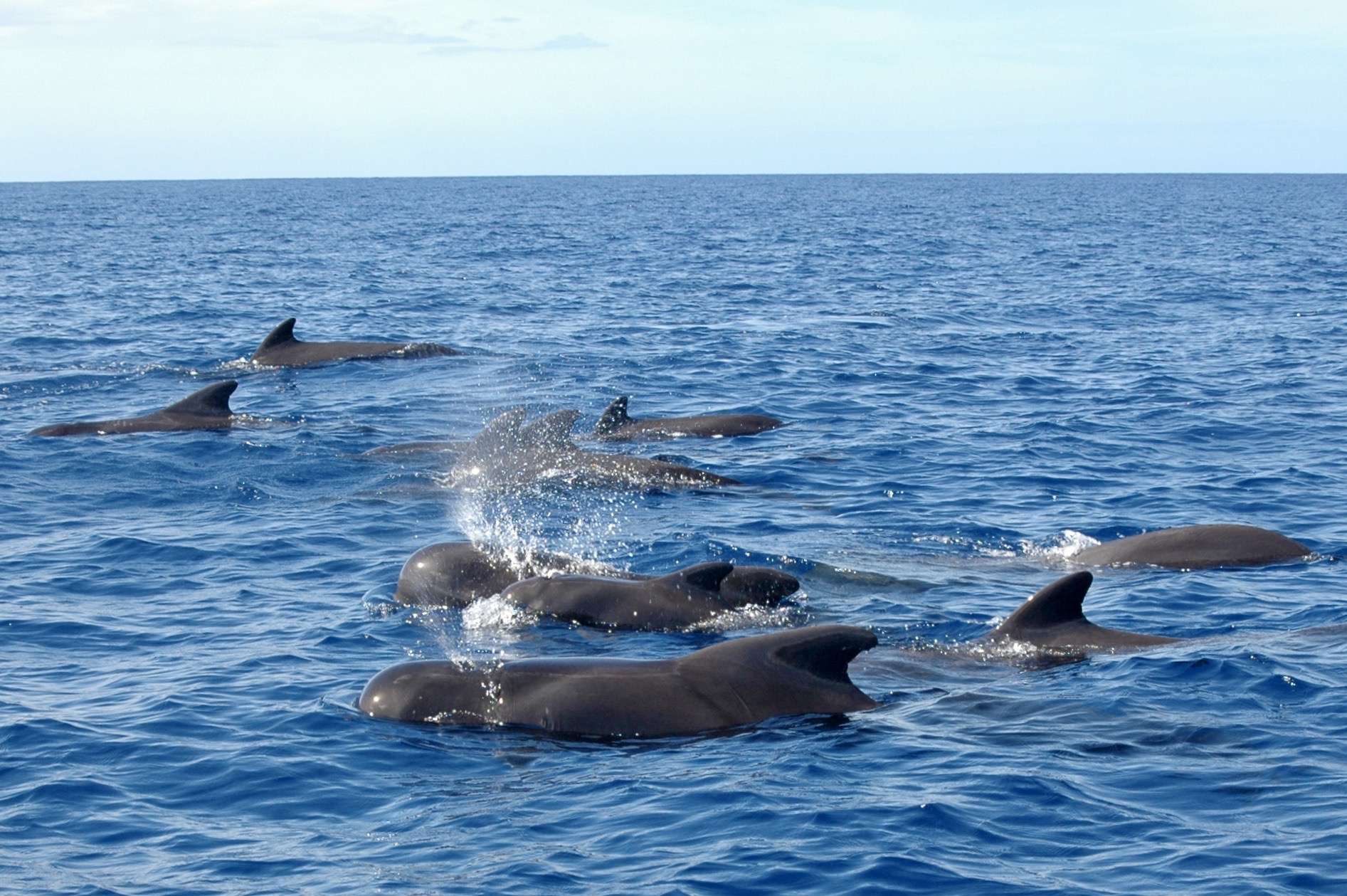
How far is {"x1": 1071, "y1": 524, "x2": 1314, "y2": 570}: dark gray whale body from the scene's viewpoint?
1638cm

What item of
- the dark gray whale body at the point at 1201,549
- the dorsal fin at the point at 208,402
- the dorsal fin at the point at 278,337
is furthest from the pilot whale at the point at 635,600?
the dorsal fin at the point at 278,337

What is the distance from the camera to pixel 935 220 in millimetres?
109188

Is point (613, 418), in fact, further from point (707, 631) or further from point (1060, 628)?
point (1060, 628)

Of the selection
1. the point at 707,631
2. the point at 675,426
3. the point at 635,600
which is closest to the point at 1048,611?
the point at 707,631

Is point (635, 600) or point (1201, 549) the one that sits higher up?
point (1201, 549)

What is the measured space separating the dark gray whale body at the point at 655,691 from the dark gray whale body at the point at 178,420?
519 inches

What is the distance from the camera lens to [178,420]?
23969mm

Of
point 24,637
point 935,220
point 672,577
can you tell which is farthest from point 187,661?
point 935,220

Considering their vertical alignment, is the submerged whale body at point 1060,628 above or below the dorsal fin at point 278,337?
below

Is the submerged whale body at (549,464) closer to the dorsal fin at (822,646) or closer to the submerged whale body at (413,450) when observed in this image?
the submerged whale body at (413,450)

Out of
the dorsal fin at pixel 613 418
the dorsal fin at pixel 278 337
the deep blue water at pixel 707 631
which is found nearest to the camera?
the deep blue water at pixel 707 631

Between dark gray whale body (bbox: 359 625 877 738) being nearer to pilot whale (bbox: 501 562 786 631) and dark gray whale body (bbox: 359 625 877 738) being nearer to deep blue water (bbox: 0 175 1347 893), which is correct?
deep blue water (bbox: 0 175 1347 893)

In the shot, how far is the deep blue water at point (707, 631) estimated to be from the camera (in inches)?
373

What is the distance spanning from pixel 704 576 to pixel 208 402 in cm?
1294
